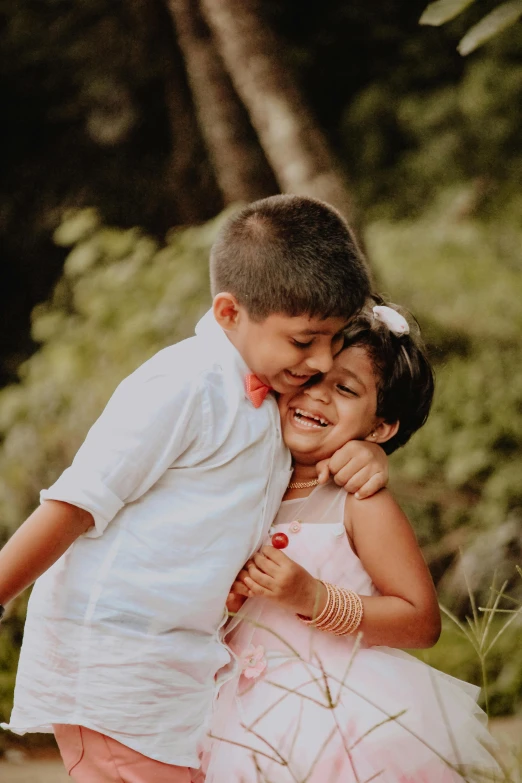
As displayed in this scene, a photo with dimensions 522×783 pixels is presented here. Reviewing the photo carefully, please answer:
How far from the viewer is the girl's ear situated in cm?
177

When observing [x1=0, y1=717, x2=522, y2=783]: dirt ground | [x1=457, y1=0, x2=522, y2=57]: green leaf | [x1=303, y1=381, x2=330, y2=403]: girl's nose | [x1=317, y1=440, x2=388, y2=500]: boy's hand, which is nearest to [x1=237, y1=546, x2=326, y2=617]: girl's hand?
[x1=317, y1=440, x2=388, y2=500]: boy's hand

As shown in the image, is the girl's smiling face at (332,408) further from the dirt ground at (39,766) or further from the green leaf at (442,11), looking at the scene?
the dirt ground at (39,766)

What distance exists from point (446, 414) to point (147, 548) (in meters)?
2.53

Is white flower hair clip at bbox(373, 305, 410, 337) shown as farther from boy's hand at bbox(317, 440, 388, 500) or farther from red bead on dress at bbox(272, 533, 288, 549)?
red bead on dress at bbox(272, 533, 288, 549)

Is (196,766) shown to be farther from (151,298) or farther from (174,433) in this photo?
(151,298)

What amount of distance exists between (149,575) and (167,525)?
0.30 ft

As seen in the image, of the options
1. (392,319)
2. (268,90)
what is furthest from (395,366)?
(268,90)

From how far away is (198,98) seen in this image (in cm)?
434

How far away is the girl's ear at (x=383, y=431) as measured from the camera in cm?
177

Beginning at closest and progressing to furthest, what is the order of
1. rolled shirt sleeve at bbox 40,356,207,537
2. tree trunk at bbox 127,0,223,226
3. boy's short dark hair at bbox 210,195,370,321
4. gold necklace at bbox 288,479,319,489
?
1. rolled shirt sleeve at bbox 40,356,207,537
2. boy's short dark hair at bbox 210,195,370,321
3. gold necklace at bbox 288,479,319,489
4. tree trunk at bbox 127,0,223,226

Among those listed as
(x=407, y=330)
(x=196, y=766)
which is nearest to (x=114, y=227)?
(x=407, y=330)

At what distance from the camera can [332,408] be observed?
168 centimetres

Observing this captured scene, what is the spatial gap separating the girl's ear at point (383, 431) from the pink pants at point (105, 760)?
75 centimetres

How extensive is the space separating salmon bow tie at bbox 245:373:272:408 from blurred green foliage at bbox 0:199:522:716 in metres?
2.30
